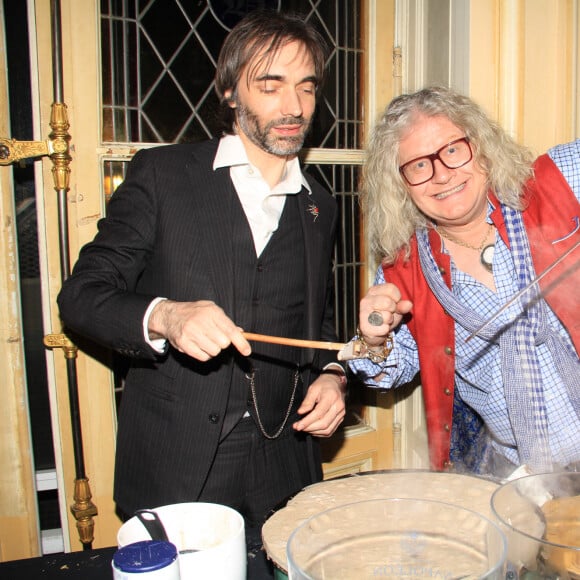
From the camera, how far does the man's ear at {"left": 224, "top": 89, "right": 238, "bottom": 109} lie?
1.89 metres

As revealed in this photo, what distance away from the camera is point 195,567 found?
2.58ft

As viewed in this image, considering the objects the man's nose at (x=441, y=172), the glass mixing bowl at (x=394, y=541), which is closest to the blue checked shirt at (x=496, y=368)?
the man's nose at (x=441, y=172)

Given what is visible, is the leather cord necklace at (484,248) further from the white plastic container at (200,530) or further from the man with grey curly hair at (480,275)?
the white plastic container at (200,530)

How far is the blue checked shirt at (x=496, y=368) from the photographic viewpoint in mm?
1672

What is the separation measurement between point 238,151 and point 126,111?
2.49 ft

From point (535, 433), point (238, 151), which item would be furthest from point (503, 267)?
point (238, 151)

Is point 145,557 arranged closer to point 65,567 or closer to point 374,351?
point 65,567

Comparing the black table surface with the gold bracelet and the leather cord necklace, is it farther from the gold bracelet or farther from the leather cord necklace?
the leather cord necklace

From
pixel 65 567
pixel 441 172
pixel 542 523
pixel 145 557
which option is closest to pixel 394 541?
pixel 542 523

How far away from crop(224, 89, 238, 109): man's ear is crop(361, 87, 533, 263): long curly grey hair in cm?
48

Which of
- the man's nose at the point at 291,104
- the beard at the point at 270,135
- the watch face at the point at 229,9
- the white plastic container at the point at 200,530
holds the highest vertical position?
the watch face at the point at 229,9

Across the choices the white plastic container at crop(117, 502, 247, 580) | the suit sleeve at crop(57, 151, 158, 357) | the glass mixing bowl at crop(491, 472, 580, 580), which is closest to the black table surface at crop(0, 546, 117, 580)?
the white plastic container at crop(117, 502, 247, 580)

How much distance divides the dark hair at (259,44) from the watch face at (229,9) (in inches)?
21.7

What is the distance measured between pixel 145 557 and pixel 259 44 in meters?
1.55
